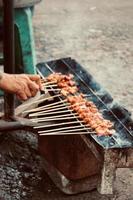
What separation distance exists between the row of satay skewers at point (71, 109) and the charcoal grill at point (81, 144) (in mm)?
52

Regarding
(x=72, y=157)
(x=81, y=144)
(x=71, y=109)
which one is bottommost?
(x=72, y=157)

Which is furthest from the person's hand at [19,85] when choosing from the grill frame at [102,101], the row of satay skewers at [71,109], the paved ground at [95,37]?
the paved ground at [95,37]

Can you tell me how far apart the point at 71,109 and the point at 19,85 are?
21.4 inches

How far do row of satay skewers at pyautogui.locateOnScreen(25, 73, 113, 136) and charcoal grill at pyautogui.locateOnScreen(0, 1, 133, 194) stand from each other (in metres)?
0.05

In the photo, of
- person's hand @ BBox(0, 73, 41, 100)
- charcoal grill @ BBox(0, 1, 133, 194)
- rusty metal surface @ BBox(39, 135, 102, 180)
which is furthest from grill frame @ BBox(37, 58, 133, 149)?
person's hand @ BBox(0, 73, 41, 100)

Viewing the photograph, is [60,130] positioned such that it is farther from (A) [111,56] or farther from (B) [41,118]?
(A) [111,56]

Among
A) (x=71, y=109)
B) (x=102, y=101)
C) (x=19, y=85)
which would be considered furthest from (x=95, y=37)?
(x=19, y=85)

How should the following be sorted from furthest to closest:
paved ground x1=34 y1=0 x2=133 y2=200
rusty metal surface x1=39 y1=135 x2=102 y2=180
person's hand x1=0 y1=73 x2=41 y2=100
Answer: paved ground x1=34 y1=0 x2=133 y2=200 → rusty metal surface x1=39 y1=135 x2=102 y2=180 → person's hand x1=0 y1=73 x2=41 y2=100

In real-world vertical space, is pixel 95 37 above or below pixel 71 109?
below

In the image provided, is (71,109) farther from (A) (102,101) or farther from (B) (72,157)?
(B) (72,157)

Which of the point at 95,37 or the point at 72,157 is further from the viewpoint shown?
the point at 95,37

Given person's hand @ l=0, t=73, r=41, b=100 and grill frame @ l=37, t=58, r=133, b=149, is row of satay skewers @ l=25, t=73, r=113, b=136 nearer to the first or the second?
grill frame @ l=37, t=58, r=133, b=149

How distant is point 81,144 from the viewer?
12.3 ft

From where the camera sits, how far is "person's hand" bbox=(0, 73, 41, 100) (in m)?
3.25
